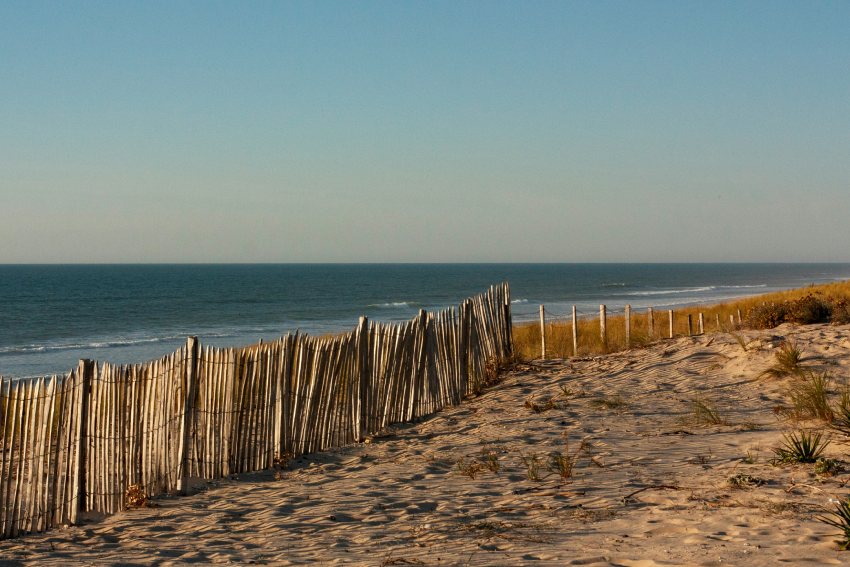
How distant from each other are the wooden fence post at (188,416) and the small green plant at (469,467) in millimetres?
2299

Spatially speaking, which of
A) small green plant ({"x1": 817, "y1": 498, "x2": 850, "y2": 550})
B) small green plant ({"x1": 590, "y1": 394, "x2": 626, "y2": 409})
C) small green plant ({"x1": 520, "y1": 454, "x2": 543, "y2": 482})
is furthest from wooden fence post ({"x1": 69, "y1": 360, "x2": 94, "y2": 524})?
small green plant ({"x1": 590, "y1": 394, "x2": 626, "y2": 409})

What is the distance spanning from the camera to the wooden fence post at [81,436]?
5.71 metres

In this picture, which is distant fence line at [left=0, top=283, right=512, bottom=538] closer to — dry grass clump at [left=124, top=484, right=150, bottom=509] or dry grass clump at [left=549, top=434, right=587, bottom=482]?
dry grass clump at [left=124, top=484, right=150, bottom=509]

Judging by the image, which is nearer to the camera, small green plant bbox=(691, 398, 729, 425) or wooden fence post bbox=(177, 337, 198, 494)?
wooden fence post bbox=(177, 337, 198, 494)

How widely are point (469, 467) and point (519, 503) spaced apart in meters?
1.14

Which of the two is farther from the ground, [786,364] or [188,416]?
[188,416]

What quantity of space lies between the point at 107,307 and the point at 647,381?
4120 centimetres

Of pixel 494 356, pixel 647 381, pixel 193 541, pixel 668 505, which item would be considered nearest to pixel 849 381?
pixel 647 381

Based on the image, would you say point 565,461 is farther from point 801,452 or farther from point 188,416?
point 188,416

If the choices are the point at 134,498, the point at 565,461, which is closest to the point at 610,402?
the point at 565,461

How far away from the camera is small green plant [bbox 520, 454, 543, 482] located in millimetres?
6188

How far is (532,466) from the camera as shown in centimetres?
648

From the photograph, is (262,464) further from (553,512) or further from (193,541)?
(553,512)

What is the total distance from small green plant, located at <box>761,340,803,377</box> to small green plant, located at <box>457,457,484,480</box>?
4790 mm
